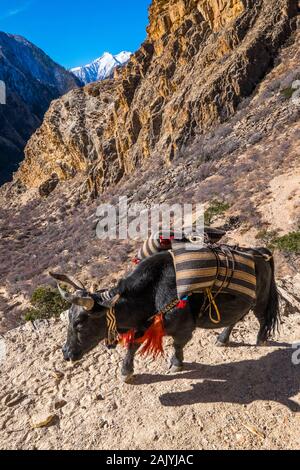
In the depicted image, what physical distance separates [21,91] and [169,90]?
107933 millimetres

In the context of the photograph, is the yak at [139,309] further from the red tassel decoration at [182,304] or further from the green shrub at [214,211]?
the green shrub at [214,211]

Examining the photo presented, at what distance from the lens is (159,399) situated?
4152 mm

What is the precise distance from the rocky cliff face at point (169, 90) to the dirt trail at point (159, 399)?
25234mm

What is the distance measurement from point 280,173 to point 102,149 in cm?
2501

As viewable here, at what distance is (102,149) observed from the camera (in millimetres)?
36719

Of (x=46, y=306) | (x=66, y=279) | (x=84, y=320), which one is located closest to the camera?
(x=66, y=279)

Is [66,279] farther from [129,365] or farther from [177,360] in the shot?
[177,360]

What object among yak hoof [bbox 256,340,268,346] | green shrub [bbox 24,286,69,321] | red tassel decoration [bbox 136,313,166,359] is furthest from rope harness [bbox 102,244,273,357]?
green shrub [bbox 24,286,69,321]

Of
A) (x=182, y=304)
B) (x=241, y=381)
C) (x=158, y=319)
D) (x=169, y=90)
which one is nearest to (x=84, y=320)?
(x=158, y=319)

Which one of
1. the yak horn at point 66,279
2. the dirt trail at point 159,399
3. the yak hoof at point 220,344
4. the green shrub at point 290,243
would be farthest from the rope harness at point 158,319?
the green shrub at point 290,243

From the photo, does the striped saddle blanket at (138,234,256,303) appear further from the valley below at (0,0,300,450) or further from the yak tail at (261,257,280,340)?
the valley below at (0,0,300,450)

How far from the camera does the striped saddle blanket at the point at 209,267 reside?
3824 mm

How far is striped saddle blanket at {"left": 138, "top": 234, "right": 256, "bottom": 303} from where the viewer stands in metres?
3.82

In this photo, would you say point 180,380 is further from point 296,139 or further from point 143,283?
point 296,139
